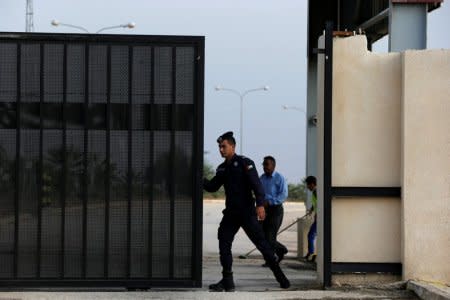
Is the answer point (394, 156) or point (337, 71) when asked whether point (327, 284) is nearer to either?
point (394, 156)

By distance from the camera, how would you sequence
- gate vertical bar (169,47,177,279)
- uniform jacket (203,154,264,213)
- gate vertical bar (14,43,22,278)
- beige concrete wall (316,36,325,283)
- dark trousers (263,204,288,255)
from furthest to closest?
dark trousers (263,204,288,255) → beige concrete wall (316,36,325,283) → uniform jacket (203,154,264,213) → gate vertical bar (169,47,177,279) → gate vertical bar (14,43,22,278)

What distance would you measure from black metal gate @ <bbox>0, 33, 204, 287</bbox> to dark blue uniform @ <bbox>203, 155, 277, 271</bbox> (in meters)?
0.46

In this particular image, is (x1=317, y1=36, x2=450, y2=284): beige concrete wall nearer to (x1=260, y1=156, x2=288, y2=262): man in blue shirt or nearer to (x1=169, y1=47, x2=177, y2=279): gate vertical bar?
(x1=169, y1=47, x2=177, y2=279): gate vertical bar

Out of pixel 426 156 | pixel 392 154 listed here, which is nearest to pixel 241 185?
pixel 392 154

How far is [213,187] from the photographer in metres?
11.9

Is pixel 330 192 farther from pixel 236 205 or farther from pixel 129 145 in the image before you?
pixel 129 145

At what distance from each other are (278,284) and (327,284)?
981 mm

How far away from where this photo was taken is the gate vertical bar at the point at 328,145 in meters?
11.5

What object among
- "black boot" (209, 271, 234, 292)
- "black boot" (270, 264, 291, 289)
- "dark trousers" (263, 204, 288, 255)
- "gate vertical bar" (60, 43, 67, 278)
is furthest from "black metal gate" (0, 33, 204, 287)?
"dark trousers" (263, 204, 288, 255)

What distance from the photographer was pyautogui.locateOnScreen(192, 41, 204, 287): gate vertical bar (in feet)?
37.3

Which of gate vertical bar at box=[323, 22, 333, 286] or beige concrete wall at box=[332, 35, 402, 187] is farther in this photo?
beige concrete wall at box=[332, 35, 402, 187]

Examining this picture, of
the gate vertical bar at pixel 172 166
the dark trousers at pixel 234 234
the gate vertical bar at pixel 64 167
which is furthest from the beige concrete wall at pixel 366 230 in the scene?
the gate vertical bar at pixel 64 167

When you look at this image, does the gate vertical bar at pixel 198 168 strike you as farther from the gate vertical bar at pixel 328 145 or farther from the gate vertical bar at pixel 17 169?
the gate vertical bar at pixel 17 169

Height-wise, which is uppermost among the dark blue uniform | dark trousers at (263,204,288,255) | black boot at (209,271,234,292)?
the dark blue uniform
